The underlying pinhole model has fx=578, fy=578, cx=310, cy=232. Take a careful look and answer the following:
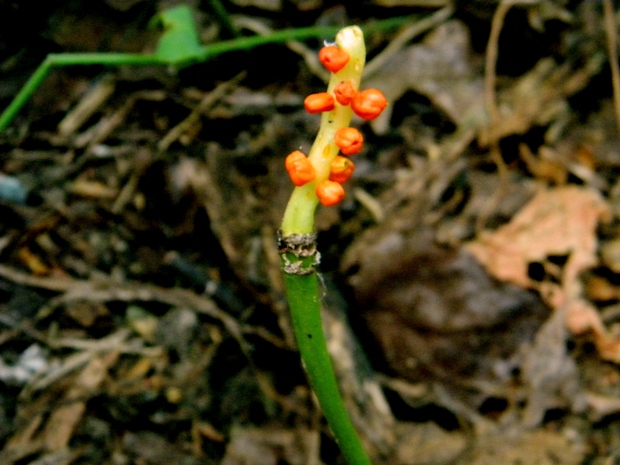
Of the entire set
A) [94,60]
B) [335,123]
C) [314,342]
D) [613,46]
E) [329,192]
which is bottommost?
[314,342]

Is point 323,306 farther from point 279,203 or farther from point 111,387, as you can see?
point 111,387

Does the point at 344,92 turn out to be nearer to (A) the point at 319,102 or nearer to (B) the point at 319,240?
(A) the point at 319,102

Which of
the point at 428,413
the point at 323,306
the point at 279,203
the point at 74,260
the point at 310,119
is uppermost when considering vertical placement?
the point at 310,119

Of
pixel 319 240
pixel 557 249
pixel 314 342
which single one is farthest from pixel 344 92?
pixel 557 249

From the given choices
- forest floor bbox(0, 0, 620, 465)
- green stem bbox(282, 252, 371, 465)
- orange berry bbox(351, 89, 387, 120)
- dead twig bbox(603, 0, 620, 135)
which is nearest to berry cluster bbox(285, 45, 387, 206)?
orange berry bbox(351, 89, 387, 120)

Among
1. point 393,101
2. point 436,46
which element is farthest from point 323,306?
point 436,46

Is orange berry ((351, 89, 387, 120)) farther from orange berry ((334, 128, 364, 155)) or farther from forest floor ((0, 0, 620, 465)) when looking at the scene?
forest floor ((0, 0, 620, 465))

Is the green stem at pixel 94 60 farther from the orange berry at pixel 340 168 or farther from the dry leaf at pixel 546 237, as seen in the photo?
the orange berry at pixel 340 168
